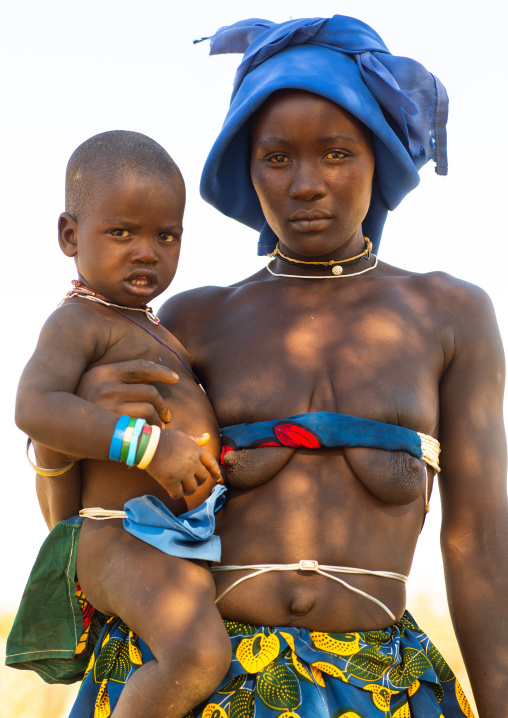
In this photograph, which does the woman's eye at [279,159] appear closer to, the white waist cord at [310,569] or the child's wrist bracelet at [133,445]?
the child's wrist bracelet at [133,445]

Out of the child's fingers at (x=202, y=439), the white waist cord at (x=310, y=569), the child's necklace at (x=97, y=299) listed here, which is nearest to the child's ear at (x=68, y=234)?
the child's necklace at (x=97, y=299)

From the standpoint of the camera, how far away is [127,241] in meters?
3.06

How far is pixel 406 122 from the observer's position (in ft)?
11.5

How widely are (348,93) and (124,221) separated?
3.07 feet

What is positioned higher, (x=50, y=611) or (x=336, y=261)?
(x=336, y=261)

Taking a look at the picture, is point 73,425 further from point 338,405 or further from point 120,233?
point 338,405

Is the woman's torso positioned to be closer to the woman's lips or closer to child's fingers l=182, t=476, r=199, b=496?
the woman's lips

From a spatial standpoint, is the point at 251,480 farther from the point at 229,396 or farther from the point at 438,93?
the point at 438,93

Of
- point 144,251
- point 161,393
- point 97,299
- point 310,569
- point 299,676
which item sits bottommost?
point 299,676

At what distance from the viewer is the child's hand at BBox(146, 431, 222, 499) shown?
2611 mm

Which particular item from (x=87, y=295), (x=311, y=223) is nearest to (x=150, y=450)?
(x=87, y=295)

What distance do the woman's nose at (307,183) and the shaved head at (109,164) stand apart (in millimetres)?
384

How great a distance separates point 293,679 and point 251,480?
0.61m

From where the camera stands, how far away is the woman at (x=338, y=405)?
284cm
